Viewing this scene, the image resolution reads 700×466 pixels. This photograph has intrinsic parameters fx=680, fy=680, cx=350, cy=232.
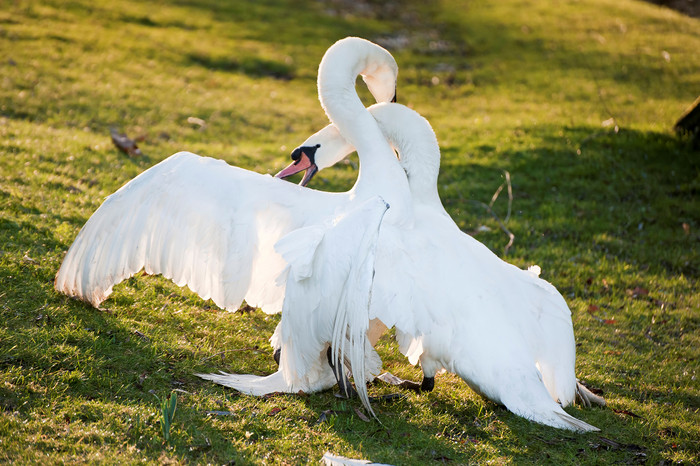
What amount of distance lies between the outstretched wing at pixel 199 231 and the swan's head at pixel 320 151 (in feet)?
3.52

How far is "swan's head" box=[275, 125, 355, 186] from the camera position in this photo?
570 cm

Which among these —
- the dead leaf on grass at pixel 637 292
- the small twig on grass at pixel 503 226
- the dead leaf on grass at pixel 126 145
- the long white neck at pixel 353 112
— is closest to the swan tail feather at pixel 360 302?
the long white neck at pixel 353 112

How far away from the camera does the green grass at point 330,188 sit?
157 inches

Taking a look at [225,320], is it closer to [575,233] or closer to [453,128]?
[575,233]

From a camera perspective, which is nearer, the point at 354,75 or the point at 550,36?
the point at 354,75

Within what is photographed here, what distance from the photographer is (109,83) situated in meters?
11.7

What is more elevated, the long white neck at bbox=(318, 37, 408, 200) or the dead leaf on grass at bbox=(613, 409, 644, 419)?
the long white neck at bbox=(318, 37, 408, 200)

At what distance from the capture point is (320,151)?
5.73 m

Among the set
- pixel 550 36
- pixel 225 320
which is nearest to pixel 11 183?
pixel 225 320

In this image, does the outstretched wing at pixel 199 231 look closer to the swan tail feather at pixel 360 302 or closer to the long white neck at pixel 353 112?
the long white neck at pixel 353 112

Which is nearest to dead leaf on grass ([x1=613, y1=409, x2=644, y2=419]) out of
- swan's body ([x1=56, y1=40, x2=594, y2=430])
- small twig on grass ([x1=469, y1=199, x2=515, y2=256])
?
swan's body ([x1=56, y1=40, x2=594, y2=430])

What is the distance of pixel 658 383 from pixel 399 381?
6.85 ft

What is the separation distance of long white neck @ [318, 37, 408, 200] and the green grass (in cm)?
151

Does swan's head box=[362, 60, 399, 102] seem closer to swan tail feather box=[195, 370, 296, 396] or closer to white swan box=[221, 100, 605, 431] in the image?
white swan box=[221, 100, 605, 431]
